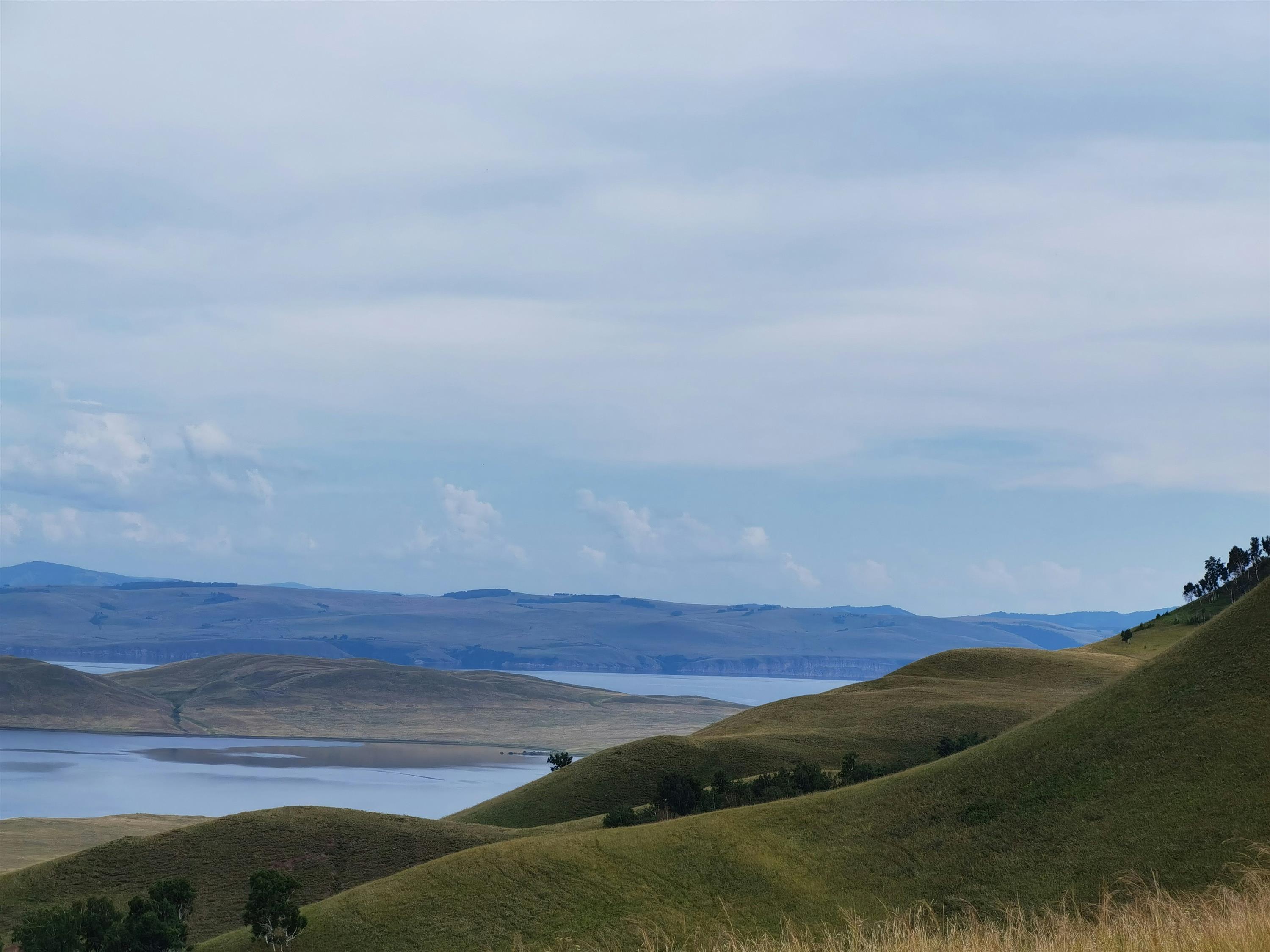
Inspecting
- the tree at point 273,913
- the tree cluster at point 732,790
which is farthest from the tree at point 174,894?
the tree cluster at point 732,790

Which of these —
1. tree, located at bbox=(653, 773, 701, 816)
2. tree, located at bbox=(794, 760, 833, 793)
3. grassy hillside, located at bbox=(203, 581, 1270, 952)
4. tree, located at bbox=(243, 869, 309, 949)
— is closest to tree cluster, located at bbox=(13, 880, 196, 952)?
grassy hillside, located at bbox=(203, 581, 1270, 952)

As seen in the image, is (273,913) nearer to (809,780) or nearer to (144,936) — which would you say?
(144,936)

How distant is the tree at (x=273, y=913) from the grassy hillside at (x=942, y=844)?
2.29 ft

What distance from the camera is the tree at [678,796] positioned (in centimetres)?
6088

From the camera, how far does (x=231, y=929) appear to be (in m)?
53.2

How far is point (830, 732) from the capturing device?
92.8m

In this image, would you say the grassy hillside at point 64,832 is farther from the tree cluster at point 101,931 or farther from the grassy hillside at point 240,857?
the tree cluster at point 101,931

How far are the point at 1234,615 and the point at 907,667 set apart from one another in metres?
78.8

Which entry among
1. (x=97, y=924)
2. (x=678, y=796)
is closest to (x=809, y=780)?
(x=678, y=796)

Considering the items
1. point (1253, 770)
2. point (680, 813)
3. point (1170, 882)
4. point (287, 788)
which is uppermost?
point (1253, 770)

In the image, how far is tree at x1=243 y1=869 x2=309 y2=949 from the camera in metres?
39.3

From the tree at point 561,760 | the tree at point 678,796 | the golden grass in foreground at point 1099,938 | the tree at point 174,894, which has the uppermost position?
the golden grass in foreground at point 1099,938

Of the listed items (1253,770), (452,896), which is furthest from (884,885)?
(452,896)

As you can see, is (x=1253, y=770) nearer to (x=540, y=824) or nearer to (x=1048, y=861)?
(x=1048, y=861)
